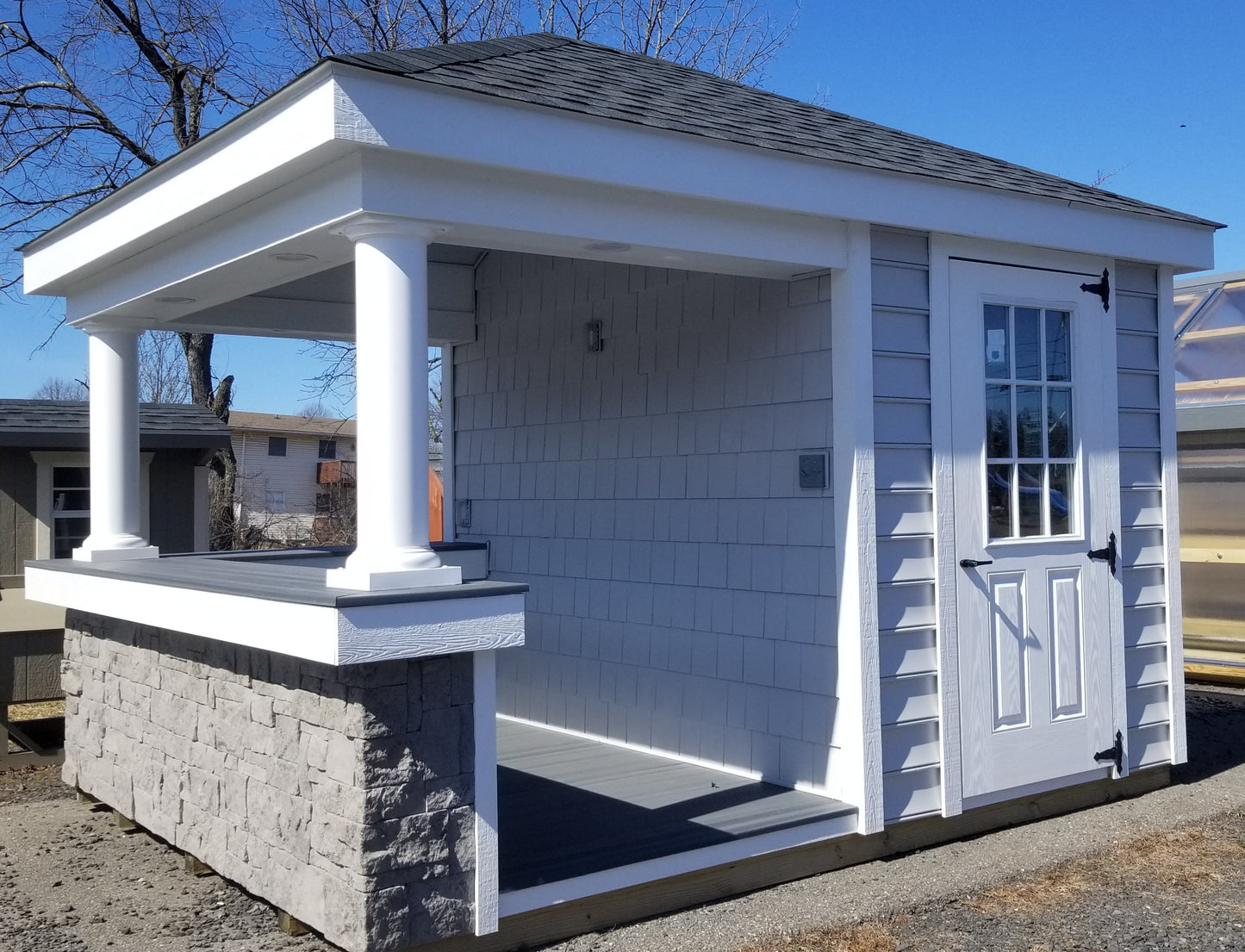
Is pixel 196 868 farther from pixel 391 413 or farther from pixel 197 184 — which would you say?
pixel 197 184

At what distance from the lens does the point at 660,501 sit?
575cm

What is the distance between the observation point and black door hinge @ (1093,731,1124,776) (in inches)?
210

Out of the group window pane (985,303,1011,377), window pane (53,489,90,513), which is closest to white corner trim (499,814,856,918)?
window pane (985,303,1011,377)

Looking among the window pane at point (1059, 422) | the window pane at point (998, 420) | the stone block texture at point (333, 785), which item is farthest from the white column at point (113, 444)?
the window pane at point (1059, 422)

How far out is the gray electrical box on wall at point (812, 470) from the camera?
4797 mm

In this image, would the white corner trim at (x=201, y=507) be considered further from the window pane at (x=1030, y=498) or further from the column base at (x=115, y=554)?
the window pane at (x=1030, y=498)

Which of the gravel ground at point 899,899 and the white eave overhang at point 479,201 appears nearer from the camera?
the white eave overhang at point 479,201

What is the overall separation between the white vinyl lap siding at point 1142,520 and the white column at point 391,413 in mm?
3401

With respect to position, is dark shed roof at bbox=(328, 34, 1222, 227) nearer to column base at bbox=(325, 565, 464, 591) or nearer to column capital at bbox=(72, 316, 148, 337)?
column base at bbox=(325, 565, 464, 591)

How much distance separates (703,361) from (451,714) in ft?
7.90

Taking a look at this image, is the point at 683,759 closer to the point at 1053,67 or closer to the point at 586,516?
the point at 586,516

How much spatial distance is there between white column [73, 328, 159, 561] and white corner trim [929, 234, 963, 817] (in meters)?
3.64

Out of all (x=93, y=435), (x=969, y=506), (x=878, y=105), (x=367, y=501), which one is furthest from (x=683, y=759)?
(x=878, y=105)

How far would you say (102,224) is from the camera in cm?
505
